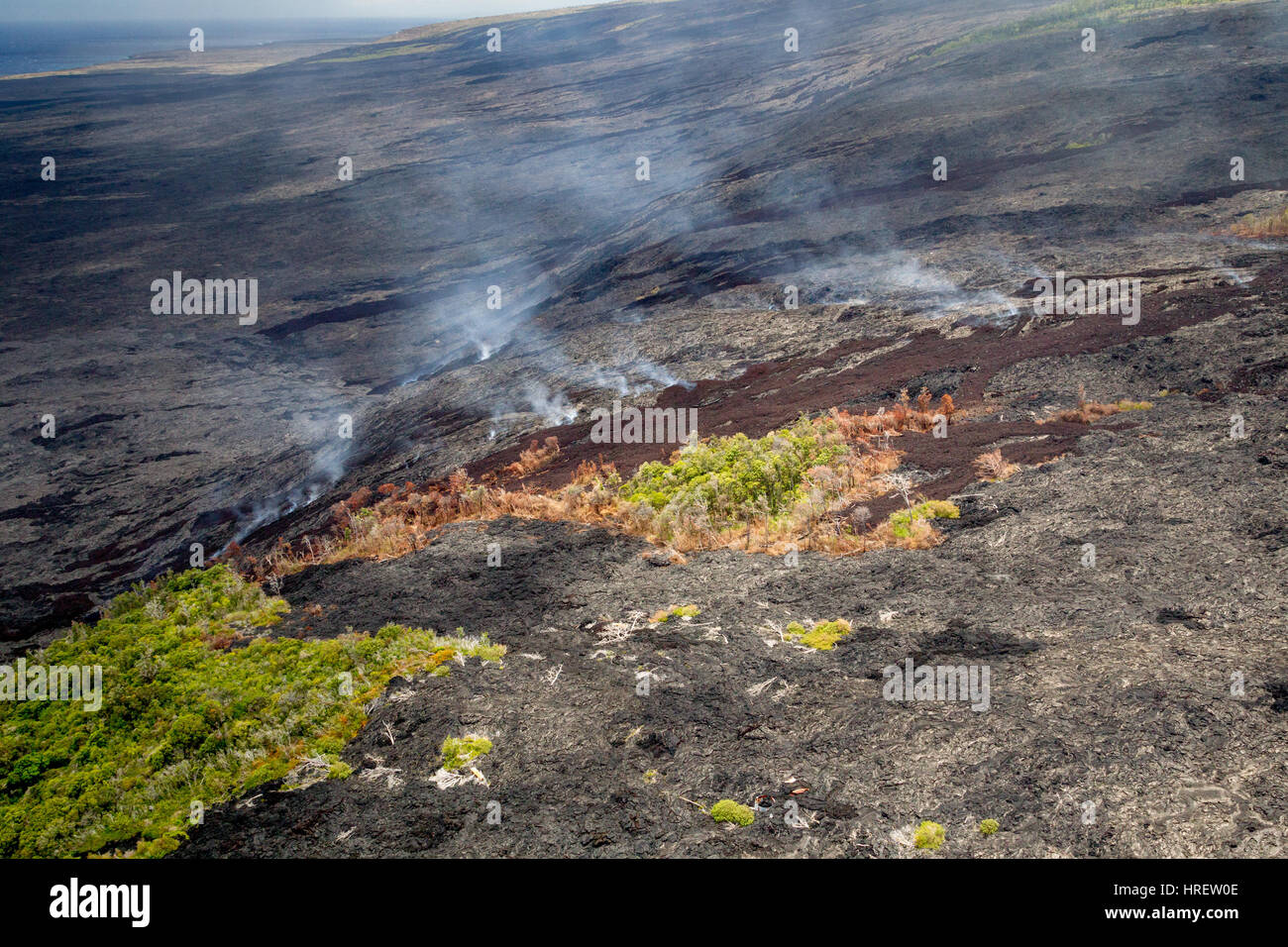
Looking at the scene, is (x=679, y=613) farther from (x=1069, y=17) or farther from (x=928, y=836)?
(x=1069, y=17)

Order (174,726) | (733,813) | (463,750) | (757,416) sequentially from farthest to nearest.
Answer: (757,416)
(174,726)
(463,750)
(733,813)

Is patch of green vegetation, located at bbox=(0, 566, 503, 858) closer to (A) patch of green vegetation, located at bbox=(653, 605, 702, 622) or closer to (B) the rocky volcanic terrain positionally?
(B) the rocky volcanic terrain

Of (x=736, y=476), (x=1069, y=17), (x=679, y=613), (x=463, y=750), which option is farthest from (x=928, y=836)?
(x=1069, y=17)

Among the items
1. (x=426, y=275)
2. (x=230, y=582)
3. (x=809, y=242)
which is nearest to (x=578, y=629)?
(x=230, y=582)

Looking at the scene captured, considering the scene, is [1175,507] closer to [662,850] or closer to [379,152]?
[662,850]

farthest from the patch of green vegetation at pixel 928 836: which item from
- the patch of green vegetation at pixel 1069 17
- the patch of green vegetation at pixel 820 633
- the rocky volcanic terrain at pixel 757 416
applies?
the patch of green vegetation at pixel 1069 17

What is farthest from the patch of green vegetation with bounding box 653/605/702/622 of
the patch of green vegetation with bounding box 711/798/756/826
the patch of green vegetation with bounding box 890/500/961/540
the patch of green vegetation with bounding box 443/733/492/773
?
the patch of green vegetation with bounding box 711/798/756/826
